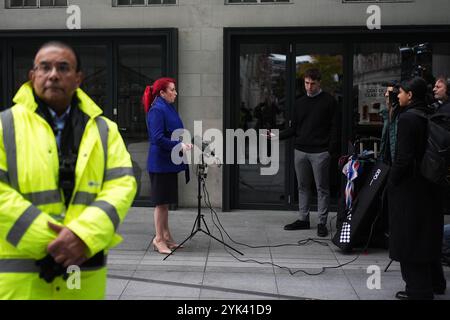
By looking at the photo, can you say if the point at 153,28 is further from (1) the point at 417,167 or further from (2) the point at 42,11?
(1) the point at 417,167

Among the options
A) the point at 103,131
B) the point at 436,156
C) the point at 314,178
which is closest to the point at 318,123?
the point at 314,178

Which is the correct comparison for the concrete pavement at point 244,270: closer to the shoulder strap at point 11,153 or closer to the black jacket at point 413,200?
the black jacket at point 413,200

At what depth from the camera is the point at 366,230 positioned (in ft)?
22.3

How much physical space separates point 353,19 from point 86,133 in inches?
271

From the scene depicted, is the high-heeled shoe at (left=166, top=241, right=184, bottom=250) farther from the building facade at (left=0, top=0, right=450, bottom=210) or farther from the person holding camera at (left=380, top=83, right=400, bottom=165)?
the person holding camera at (left=380, top=83, right=400, bottom=165)

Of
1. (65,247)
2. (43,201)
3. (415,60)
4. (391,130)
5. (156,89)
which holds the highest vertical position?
(415,60)

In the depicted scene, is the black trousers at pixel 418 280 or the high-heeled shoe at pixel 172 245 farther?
the high-heeled shoe at pixel 172 245

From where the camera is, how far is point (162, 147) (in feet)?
21.4

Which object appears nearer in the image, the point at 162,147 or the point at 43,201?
the point at 43,201

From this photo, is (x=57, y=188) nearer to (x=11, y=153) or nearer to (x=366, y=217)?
(x=11, y=153)

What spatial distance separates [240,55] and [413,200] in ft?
16.0

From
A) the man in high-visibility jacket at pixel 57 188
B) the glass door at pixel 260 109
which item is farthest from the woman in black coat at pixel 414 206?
the glass door at pixel 260 109

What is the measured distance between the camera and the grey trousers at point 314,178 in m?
7.78
